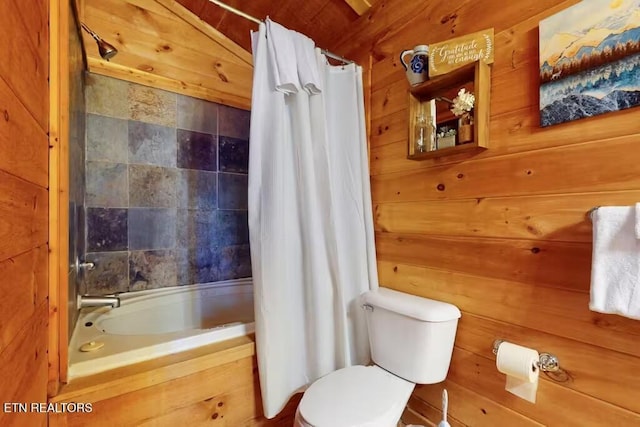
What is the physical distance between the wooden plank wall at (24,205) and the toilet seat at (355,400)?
79cm

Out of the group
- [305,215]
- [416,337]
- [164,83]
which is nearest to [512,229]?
[416,337]

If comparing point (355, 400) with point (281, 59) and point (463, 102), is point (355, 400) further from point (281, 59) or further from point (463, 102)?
point (281, 59)

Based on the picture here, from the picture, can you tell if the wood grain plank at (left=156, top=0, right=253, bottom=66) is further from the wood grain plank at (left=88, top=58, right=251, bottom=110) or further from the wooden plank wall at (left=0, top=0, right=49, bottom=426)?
the wooden plank wall at (left=0, top=0, right=49, bottom=426)

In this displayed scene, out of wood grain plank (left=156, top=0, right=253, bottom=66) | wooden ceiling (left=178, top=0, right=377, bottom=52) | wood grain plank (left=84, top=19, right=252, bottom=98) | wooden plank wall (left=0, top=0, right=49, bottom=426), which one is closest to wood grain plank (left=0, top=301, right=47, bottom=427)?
wooden plank wall (left=0, top=0, right=49, bottom=426)

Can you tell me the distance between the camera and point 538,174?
42.0 inches

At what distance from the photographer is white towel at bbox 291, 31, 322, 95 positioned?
140 cm

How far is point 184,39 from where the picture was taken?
206 cm

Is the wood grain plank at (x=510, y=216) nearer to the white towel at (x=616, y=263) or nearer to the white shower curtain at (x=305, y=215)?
the white towel at (x=616, y=263)

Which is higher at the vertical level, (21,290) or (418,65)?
(418,65)

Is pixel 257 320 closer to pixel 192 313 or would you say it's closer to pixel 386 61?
pixel 192 313

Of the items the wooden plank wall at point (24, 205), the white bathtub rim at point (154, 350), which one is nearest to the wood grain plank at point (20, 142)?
the wooden plank wall at point (24, 205)

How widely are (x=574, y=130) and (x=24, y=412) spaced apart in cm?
171

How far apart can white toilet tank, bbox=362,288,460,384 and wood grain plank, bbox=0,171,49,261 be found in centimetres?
122

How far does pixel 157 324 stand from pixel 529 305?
6.57ft
